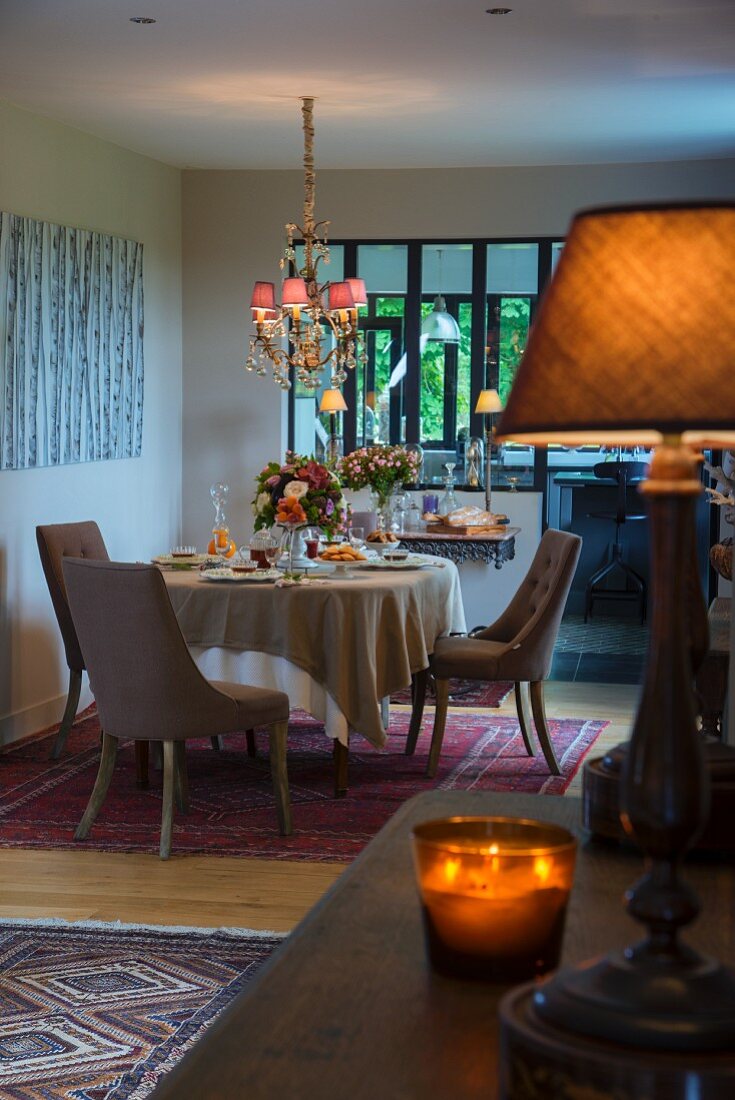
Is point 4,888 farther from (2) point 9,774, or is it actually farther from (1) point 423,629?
(1) point 423,629

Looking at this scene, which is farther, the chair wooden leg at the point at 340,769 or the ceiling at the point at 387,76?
the chair wooden leg at the point at 340,769

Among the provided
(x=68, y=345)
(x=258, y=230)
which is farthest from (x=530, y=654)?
(x=258, y=230)

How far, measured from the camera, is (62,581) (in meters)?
5.99

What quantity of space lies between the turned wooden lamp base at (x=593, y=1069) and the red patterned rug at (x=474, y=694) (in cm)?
632

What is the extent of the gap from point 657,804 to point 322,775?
496 cm

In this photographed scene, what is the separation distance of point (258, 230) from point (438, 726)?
3985 millimetres

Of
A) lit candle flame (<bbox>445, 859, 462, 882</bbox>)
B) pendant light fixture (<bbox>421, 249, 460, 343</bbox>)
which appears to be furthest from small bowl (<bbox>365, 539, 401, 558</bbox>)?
lit candle flame (<bbox>445, 859, 462, 882</bbox>)

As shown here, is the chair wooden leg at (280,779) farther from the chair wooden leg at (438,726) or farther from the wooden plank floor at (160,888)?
the chair wooden leg at (438,726)

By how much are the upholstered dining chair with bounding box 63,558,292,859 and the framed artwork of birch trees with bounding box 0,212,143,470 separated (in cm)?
179

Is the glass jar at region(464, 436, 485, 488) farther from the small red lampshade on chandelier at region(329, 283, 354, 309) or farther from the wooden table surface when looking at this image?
the wooden table surface

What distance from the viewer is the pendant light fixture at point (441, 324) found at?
28.2ft

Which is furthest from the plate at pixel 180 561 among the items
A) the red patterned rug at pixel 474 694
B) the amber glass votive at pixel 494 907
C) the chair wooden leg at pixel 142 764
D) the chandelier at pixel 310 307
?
the amber glass votive at pixel 494 907

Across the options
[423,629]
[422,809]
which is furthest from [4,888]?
[422,809]

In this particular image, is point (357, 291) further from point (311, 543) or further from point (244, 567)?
point (244, 567)
